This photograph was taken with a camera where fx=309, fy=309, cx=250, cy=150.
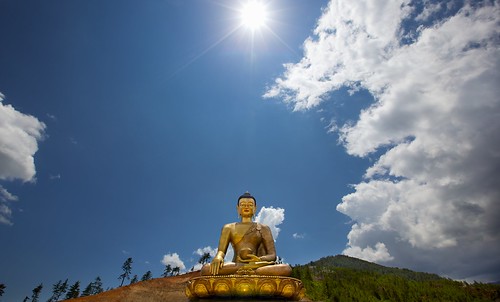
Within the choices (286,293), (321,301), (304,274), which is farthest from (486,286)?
(286,293)

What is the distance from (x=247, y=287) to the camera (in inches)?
186

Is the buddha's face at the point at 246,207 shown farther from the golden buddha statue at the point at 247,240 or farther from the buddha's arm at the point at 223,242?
the buddha's arm at the point at 223,242

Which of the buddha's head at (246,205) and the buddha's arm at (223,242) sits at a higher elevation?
the buddha's head at (246,205)

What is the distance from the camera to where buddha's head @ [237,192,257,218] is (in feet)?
25.3

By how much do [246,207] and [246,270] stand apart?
230 cm

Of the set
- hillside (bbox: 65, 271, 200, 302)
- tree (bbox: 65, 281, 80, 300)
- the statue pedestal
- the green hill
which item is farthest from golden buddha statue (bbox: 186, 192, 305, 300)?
tree (bbox: 65, 281, 80, 300)

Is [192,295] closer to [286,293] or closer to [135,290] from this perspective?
[286,293]

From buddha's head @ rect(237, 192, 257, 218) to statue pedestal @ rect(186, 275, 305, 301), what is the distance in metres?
2.97

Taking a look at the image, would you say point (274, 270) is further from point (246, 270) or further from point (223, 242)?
point (223, 242)

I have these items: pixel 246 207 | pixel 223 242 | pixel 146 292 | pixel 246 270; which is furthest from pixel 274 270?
pixel 146 292

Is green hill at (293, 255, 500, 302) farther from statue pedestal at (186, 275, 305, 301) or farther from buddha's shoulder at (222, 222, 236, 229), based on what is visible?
statue pedestal at (186, 275, 305, 301)

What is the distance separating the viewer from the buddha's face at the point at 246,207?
772 centimetres

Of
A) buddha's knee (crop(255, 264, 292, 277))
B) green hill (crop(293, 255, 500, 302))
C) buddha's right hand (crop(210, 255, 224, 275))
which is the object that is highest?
green hill (crop(293, 255, 500, 302))

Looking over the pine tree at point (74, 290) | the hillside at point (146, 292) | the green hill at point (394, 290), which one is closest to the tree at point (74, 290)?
the pine tree at point (74, 290)
